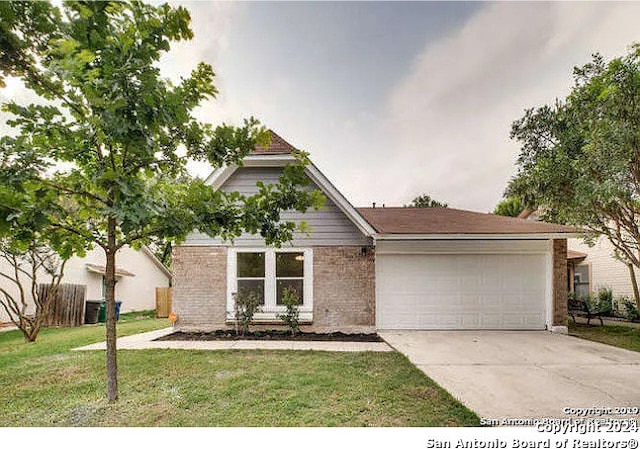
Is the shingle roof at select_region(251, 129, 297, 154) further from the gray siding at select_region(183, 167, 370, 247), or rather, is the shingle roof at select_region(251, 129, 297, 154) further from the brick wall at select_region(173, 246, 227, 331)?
the brick wall at select_region(173, 246, 227, 331)

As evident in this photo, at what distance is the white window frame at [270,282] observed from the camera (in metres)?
9.05

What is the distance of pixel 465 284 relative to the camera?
9617mm

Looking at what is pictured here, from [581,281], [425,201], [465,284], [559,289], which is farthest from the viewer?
[425,201]

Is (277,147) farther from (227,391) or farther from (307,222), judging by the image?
(227,391)

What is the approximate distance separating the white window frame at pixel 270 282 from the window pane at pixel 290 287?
0.09 m

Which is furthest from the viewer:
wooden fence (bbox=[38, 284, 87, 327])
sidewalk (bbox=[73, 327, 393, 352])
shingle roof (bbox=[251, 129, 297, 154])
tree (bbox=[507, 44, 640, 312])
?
wooden fence (bbox=[38, 284, 87, 327])

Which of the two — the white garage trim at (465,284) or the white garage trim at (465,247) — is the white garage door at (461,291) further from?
the white garage trim at (465,247)

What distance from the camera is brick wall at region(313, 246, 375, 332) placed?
9172mm

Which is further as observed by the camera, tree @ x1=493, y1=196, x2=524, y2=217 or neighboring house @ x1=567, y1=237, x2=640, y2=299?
tree @ x1=493, y1=196, x2=524, y2=217

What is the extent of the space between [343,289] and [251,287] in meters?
2.46

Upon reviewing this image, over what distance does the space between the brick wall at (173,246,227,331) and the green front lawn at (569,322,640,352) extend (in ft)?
31.4

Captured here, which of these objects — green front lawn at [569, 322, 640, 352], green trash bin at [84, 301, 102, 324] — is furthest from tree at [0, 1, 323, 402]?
green trash bin at [84, 301, 102, 324]

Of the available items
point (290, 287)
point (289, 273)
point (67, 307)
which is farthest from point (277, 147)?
point (67, 307)

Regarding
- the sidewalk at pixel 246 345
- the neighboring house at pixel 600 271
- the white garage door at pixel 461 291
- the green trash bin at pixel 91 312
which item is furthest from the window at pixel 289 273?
the neighboring house at pixel 600 271
